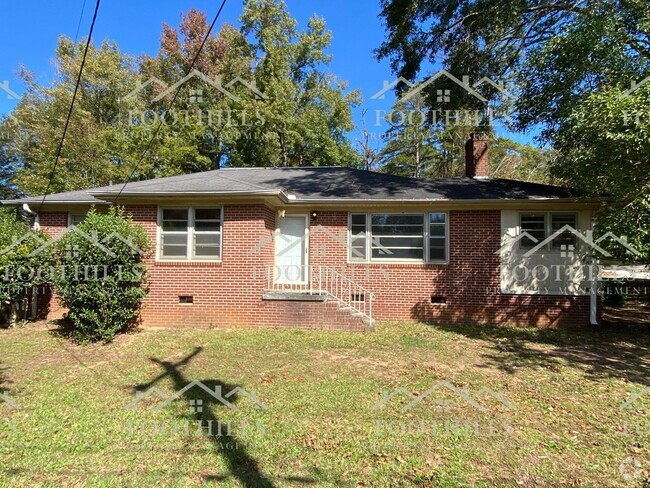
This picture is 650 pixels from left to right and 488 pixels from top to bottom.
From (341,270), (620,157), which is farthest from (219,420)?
(620,157)

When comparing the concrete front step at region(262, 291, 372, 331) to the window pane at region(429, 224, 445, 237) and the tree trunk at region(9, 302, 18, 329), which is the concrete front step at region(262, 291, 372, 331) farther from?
the tree trunk at region(9, 302, 18, 329)

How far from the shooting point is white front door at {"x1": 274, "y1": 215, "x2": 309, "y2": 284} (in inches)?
387

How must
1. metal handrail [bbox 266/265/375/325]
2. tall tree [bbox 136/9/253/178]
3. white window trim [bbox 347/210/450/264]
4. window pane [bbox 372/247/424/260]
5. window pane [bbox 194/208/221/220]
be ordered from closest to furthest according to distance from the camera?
window pane [bbox 194/208/221/220] < metal handrail [bbox 266/265/375/325] < white window trim [bbox 347/210/450/264] < window pane [bbox 372/247/424/260] < tall tree [bbox 136/9/253/178]

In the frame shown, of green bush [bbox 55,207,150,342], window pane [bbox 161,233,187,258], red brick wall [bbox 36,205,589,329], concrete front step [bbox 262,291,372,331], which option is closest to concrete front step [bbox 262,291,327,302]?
concrete front step [bbox 262,291,372,331]

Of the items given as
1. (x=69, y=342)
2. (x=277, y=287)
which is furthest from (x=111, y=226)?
(x=277, y=287)

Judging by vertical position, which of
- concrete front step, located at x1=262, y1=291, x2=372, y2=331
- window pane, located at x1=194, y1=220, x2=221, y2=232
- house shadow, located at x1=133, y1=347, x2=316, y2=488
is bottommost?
house shadow, located at x1=133, y1=347, x2=316, y2=488

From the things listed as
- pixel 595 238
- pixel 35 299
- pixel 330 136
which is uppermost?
pixel 330 136

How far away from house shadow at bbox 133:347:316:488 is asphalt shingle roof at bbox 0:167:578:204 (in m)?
4.13

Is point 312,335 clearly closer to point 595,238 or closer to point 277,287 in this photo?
point 277,287

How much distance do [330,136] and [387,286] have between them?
52.3 feet

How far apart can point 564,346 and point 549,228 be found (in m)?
3.18

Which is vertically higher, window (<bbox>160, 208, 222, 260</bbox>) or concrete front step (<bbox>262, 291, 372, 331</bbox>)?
window (<bbox>160, 208, 222, 260</bbox>)

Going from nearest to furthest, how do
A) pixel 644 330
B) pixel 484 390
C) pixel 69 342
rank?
1. pixel 484 390
2. pixel 69 342
3. pixel 644 330

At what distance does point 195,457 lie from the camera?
332 centimetres
